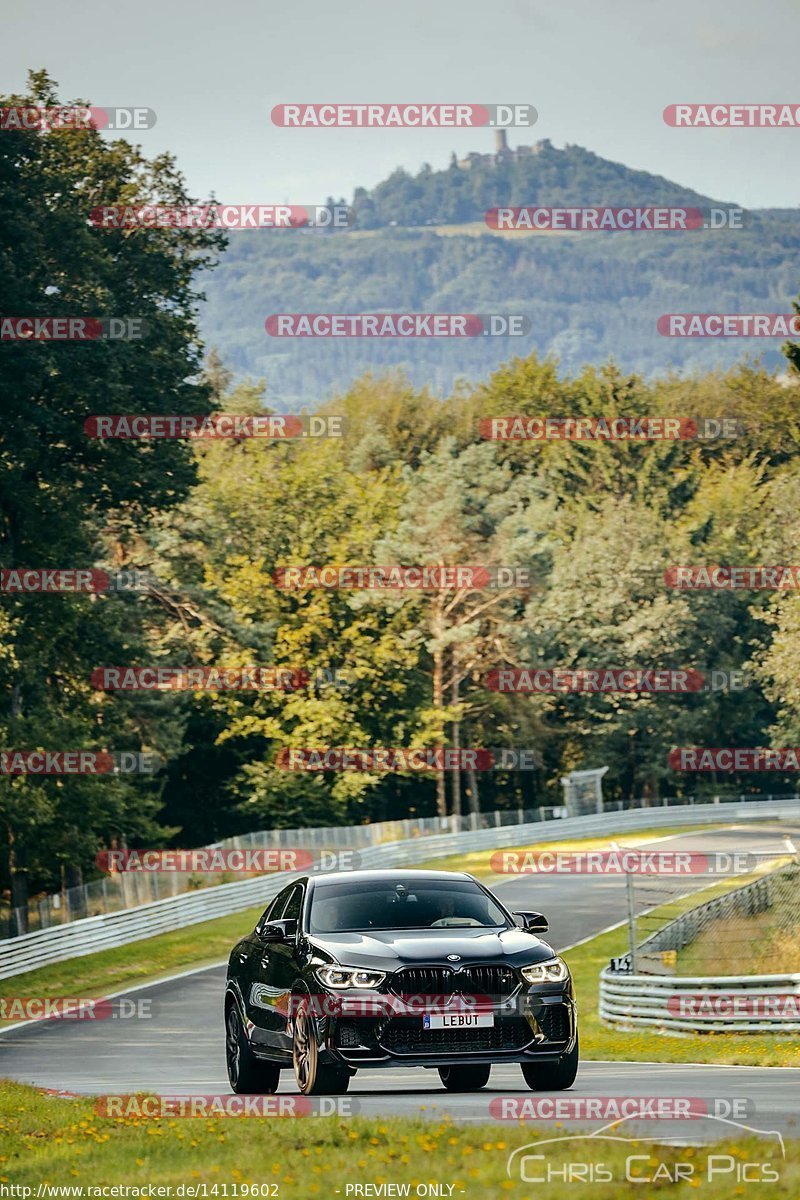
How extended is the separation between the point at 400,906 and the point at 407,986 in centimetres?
113

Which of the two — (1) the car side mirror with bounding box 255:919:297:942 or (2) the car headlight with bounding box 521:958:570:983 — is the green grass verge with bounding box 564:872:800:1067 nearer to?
(2) the car headlight with bounding box 521:958:570:983

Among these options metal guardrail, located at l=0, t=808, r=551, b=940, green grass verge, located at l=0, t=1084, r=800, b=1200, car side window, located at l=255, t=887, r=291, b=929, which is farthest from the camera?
metal guardrail, located at l=0, t=808, r=551, b=940

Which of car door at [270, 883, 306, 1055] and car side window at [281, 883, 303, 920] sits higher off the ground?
car side window at [281, 883, 303, 920]

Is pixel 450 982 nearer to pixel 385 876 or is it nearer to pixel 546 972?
pixel 546 972

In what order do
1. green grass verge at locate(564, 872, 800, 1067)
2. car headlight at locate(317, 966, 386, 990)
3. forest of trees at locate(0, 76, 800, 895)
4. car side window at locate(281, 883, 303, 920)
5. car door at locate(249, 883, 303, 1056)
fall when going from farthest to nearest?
forest of trees at locate(0, 76, 800, 895)
green grass verge at locate(564, 872, 800, 1067)
car side window at locate(281, 883, 303, 920)
car door at locate(249, 883, 303, 1056)
car headlight at locate(317, 966, 386, 990)

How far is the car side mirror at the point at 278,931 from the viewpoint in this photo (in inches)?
547

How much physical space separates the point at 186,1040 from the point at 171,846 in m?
40.8

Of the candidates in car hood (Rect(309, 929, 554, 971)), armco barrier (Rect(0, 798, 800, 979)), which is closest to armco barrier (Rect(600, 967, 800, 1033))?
car hood (Rect(309, 929, 554, 971))

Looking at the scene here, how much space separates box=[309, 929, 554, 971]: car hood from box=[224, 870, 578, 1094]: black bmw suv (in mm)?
11

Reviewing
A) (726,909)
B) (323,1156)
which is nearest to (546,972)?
(323,1156)

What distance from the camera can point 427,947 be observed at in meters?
13.1

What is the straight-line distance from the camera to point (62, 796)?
43062mm

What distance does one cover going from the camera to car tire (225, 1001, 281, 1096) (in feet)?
47.8

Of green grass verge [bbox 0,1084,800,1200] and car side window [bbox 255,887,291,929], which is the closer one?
green grass verge [bbox 0,1084,800,1200]
